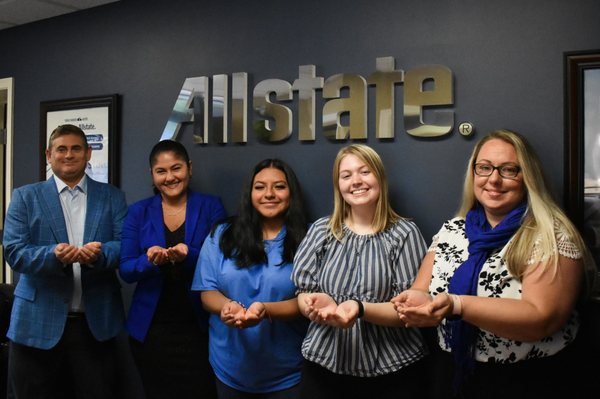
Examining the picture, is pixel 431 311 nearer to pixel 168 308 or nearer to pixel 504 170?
pixel 504 170

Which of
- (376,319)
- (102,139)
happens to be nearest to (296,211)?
(376,319)

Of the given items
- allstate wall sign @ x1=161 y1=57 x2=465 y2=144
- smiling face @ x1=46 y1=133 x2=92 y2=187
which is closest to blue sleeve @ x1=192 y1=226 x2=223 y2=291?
allstate wall sign @ x1=161 y1=57 x2=465 y2=144

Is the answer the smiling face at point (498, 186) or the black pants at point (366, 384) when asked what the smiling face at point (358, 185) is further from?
the black pants at point (366, 384)

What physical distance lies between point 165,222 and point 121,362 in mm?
1249

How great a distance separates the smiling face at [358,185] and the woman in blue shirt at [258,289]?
30 centimetres

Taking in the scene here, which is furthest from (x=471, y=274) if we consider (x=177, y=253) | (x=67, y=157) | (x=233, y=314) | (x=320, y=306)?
(x=67, y=157)

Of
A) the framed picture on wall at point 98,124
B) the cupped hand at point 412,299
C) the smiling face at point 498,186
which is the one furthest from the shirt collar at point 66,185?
the smiling face at point 498,186

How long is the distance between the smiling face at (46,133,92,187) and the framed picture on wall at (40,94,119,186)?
654 millimetres

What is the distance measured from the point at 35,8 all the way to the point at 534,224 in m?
3.17

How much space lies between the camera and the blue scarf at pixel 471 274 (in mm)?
1690

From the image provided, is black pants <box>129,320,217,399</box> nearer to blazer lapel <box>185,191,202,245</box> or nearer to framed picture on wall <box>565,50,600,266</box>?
blazer lapel <box>185,191,202,245</box>

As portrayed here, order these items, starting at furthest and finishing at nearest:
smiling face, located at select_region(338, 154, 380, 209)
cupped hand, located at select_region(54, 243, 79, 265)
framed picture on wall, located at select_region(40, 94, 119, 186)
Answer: framed picture on wall, located at select_region(40, 94, 119, 186), cupped hand, located at select_region(54, 243, 79, 265), smiling face, located at select_region(338, 154, 380, 209)

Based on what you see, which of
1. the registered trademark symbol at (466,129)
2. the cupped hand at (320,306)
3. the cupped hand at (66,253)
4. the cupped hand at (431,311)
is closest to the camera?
the cupped hand at (431,311)

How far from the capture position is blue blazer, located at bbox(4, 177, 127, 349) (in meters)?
2.45
